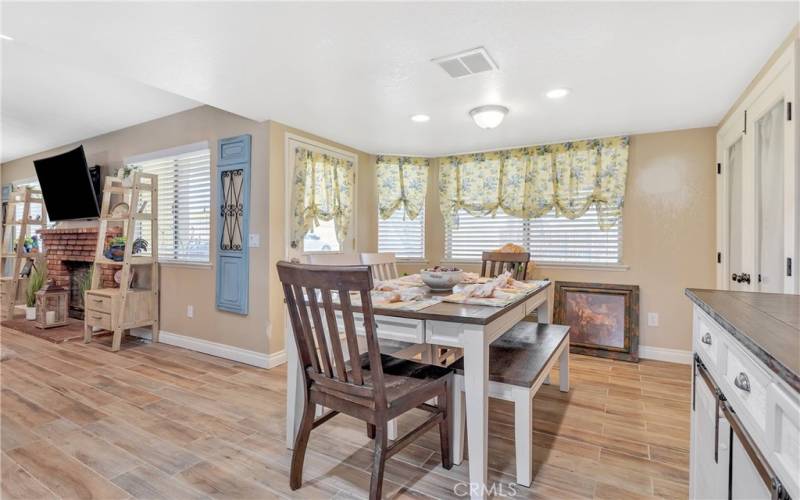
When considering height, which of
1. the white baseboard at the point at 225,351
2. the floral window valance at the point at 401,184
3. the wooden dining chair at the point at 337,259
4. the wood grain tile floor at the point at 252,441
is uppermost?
the floral window valance at the point at 401,184

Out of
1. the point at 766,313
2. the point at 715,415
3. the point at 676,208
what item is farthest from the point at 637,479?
the point at 676,208

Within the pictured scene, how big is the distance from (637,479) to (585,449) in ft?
0.95

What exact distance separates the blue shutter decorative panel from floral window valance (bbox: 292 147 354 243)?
0.44 m

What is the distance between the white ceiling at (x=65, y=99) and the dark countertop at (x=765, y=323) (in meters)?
3.43

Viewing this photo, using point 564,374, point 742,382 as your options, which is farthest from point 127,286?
point 742,382

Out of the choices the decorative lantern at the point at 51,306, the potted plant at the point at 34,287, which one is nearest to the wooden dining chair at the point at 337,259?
the decorative lantern at the point at 51,306

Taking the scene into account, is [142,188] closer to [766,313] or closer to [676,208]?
[766,313]

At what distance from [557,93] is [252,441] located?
9.72 ft

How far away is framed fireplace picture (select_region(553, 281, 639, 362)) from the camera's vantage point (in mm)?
3775

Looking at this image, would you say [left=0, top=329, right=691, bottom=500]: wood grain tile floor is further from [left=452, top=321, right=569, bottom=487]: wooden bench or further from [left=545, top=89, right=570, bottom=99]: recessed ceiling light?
[left=545, top=89, right=570, bottom=99]: recessed ceiling light

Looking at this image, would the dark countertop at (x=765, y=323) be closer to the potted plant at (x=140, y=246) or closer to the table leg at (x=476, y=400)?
the table leg at (x=476, y=400)

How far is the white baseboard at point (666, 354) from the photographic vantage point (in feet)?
11.9

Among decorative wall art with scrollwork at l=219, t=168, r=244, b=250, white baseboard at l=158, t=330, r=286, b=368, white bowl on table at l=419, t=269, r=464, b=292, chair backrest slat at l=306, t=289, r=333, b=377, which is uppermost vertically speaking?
decorative wall art with scrollwork at l=219, t=168, r=244, b=250

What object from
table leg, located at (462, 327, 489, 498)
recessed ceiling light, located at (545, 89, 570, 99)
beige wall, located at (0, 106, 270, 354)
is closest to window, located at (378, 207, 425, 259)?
beige wall, located at (0, 106, 270, 354)
